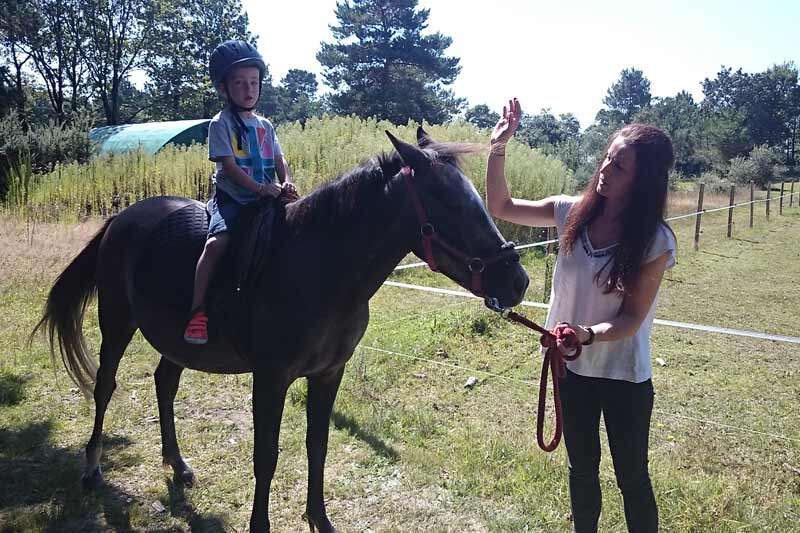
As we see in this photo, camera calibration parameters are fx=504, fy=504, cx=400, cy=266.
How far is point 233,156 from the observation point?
8.64ft

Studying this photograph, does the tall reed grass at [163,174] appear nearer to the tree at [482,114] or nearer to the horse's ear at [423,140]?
the horse's ear at [423,140]

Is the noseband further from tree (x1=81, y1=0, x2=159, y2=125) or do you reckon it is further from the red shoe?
tree (x1=81, y1=0, x2=159, y2=125)

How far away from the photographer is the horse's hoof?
127 inches

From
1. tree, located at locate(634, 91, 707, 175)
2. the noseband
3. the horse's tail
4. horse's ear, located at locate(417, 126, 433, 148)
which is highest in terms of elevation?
tree, located at locate(634, 91, 707, 175)

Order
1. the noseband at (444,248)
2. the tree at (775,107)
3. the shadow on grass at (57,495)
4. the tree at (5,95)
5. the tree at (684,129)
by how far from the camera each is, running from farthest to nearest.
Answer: the tree at (775,107), the tree at (684,129), the tree at (5,95), the shadow on grass at (57,495), the noseband at (444,248)

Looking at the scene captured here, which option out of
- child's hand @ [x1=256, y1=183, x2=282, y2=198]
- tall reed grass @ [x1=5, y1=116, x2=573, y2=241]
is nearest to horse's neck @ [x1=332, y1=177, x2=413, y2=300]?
child's hand @ [x1=256, y1=183, x2=282, y2=198]

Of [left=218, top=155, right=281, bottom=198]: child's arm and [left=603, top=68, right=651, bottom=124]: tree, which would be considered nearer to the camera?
[left=218, top=155, right=281, bottom=198]: child's arm

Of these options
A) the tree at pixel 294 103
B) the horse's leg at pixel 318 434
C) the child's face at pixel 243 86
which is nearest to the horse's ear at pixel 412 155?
the child's face at pixel 243 86

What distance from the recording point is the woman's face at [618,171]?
2002 millimetres

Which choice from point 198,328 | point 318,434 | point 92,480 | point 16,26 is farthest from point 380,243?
point 16,26

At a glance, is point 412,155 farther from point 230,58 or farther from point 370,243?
point 230,58

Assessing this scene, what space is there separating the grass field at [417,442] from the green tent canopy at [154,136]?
1429 cm

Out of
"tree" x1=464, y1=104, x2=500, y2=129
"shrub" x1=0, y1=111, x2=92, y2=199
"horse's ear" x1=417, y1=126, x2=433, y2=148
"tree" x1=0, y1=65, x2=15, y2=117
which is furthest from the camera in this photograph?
"tree" x1=464, y1=104, x2=500, y2=129

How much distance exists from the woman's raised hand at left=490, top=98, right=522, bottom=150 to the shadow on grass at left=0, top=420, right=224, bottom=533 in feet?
8.76
